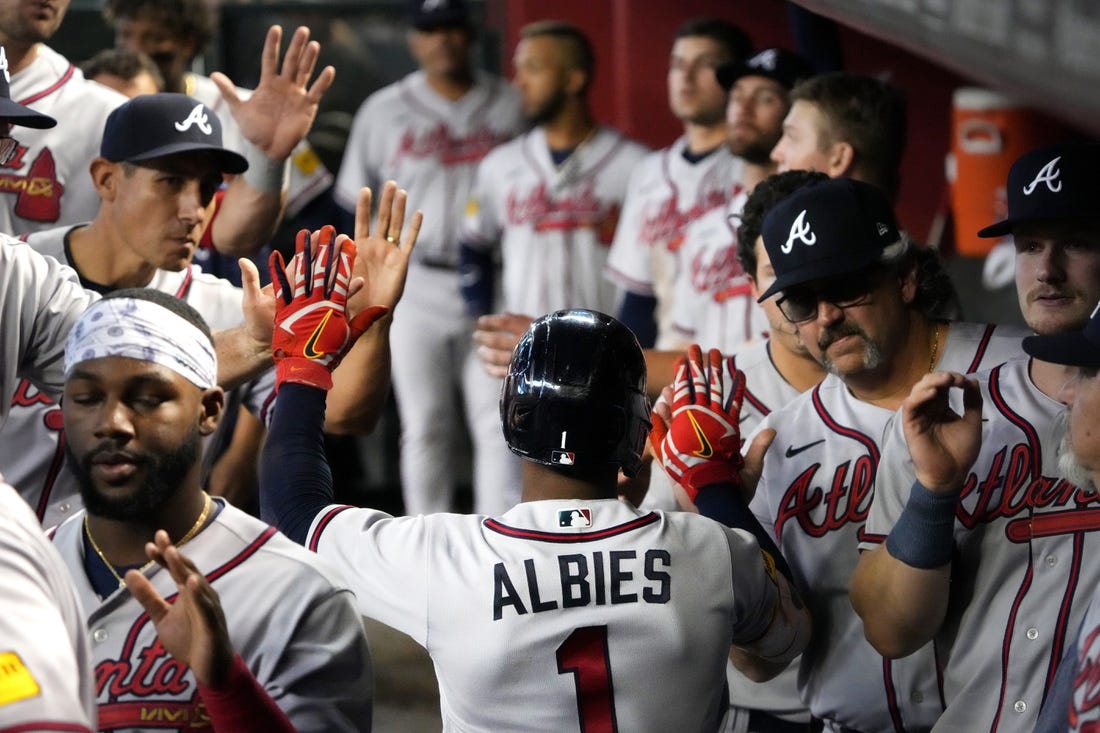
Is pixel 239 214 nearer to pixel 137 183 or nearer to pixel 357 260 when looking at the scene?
pixel 137 183

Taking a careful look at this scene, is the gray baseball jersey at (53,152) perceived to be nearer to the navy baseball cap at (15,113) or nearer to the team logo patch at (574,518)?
the navy baseball cap at (15,113)

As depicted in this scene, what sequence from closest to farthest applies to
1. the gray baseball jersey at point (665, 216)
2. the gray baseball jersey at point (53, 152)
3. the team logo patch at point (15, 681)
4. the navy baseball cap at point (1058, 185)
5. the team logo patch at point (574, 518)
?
1. the team logo patch at point (15, 681)
2. the team logo patch at point (574, 518)
3. the navy baseball cap at point (1058, 185)
4. the gray baseball jersey at point (53, 152)
5. the gray baseball jersey at point (665, 216)

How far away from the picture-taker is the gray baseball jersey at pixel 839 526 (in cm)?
246

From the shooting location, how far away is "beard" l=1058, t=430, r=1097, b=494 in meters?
2.02

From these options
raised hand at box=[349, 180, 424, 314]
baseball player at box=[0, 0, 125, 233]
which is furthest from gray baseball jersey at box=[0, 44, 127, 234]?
raised hand at box=[349, 180, 424, 314]

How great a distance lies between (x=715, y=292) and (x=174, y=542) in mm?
2263

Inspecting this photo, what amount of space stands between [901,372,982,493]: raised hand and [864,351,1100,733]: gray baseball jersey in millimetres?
158

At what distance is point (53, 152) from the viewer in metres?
3.58

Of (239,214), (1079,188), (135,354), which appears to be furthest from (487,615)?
(239,214)

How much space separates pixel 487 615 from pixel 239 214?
187cm

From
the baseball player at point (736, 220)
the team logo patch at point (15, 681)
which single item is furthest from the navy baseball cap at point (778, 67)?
the team logo patch at point (15, 681)

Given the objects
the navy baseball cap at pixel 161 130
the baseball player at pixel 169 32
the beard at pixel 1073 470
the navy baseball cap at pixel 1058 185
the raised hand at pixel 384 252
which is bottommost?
the beard at pixel 1073 470

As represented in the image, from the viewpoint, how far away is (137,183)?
3121mm

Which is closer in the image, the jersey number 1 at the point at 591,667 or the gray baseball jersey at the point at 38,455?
the jersey number 1 at the point at 591,667
